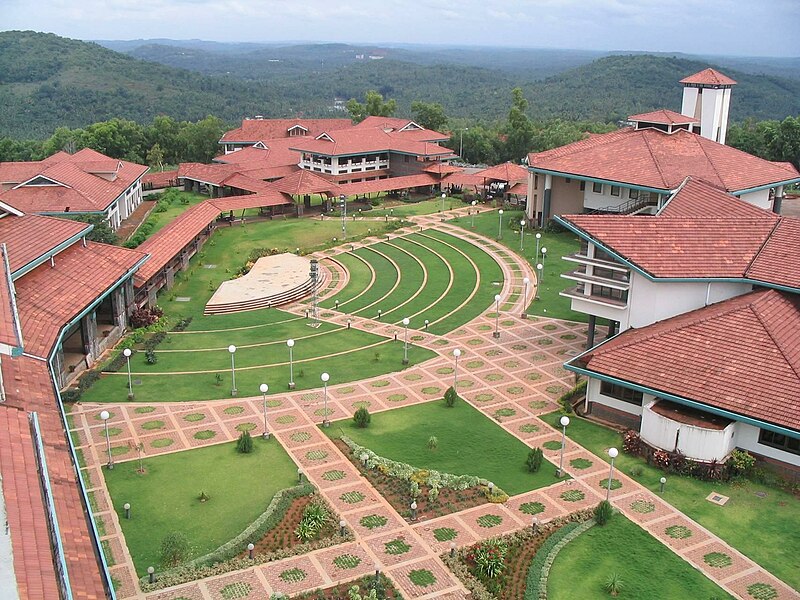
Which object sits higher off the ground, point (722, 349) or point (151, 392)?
point (722, 349)

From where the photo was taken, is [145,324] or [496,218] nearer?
[145,324]

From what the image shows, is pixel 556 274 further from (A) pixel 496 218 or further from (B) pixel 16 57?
(B) pixel 16 57

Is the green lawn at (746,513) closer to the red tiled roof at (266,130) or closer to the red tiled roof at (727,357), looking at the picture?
the red tiled roof at (727,357)

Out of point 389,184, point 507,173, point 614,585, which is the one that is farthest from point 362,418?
point 389,184

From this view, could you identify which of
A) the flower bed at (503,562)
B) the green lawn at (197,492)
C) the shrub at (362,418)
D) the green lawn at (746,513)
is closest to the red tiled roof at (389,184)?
the shrub at (362,418)

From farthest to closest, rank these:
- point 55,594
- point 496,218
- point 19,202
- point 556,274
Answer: point 496,218 → point 19,202 → point 556,274 → point 55,594

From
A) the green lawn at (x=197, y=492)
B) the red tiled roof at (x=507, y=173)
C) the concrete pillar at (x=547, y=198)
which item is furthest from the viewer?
the red tiled roof at (x=507, y=173)

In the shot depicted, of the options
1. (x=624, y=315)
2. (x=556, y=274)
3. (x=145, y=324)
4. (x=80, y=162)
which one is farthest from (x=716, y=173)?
(x=80, y=162)
